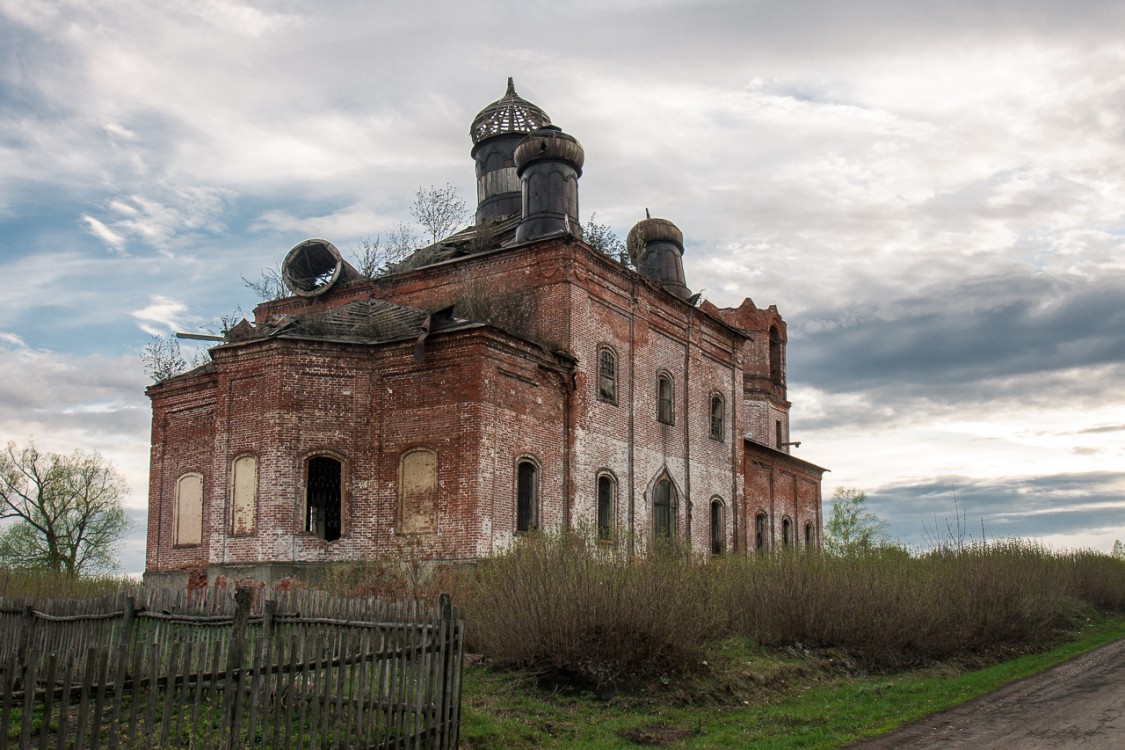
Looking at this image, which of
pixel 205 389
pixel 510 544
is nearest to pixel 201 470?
pixel 205 389

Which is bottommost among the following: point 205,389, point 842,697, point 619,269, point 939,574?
point 842,697

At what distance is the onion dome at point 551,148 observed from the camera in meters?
23.6

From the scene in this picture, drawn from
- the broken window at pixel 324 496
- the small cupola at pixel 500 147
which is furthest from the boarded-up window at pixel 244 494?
the small cupola at pixel 500 147

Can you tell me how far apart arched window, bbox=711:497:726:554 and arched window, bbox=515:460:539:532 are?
7.90 meters

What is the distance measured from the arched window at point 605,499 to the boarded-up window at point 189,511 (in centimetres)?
821

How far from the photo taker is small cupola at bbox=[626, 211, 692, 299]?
2852cm

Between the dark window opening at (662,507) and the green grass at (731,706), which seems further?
the dark window opening at (662,507)

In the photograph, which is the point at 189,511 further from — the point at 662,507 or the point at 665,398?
the point at 665,398

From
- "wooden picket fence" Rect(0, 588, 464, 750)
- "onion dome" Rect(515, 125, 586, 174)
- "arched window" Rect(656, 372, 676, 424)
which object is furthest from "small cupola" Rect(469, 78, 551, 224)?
"wooden picket fence" Rect(0, 588, 464, 750)

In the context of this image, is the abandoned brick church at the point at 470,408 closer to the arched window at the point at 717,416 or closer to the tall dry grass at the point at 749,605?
the arched window at the point at 717,416

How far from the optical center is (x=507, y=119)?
27891mm

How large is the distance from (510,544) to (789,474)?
56.9 feet

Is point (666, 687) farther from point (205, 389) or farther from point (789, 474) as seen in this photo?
point (789, 474)

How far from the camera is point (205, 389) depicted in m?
20.7
